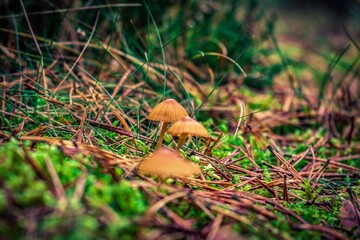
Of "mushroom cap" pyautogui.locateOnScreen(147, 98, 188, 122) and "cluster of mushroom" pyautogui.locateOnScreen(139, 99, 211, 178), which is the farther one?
"mushroom cap" pyautogui.locateOnScreen(147, 98, 188, 122)

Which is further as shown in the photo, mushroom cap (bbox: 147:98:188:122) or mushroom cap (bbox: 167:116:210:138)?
mushroom cap (bbox: 147:98:188:122)

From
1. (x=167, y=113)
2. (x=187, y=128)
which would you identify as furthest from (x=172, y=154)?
(x=167, y=113)

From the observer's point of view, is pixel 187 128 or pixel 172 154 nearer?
pixel 172 154

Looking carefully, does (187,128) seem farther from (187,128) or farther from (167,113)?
(167,113)

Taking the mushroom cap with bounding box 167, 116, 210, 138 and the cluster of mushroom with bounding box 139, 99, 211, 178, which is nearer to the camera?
the cluster of mushroom with bounding box 139, 99, 211, 178

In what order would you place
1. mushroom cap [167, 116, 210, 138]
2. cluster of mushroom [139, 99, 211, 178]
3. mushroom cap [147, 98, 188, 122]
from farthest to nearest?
mushroom cap [147, 98, 188, 122], mushroom cap [167, 116, 210, 138], cluster of mushroom [139, 99, 211, 178]

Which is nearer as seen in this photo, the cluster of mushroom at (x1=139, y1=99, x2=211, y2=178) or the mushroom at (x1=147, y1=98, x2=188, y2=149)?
the cluster of mushroom at (x1=139, y1=99, x2=211, y2=178)

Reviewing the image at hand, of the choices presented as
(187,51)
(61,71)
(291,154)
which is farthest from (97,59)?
(291,154)

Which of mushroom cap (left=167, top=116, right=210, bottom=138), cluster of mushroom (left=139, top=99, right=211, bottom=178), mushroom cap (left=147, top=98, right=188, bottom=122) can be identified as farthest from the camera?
mushroom cap (left=147, top=98, right=188, bottom=122)

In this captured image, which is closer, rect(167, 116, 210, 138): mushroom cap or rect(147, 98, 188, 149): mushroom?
rect(167, 116, 210, 138): mushroom cap
